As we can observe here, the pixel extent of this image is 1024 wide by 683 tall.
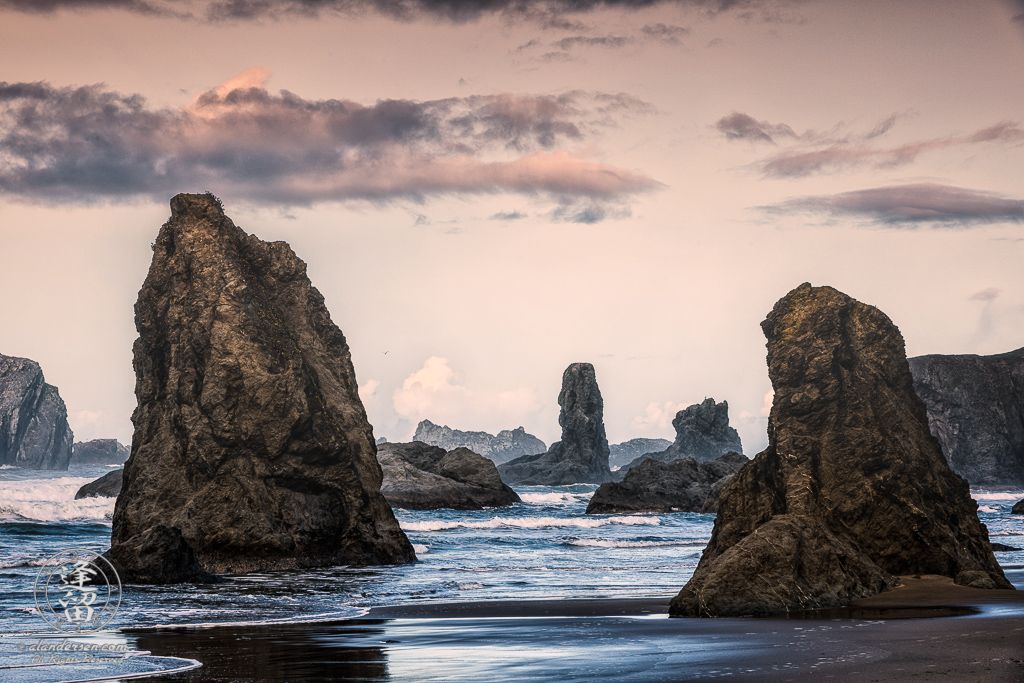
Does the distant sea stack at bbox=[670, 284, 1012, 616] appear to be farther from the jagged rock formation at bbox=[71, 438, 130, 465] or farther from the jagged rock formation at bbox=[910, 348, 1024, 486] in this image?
the jagged rock formation at bbox=[71, 438, 130, 465]

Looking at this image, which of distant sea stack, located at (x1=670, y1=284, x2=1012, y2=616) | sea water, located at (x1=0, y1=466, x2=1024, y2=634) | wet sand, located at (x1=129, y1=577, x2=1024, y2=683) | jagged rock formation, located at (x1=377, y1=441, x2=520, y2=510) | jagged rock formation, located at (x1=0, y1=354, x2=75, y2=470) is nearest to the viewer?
wet sand, located at (x1=129, y1=577, x2=1024, y2=683)

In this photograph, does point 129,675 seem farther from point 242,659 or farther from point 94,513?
point 94,513

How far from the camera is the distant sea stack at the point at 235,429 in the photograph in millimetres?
23125

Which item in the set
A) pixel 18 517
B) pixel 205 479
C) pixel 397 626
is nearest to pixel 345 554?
pixel 205 479

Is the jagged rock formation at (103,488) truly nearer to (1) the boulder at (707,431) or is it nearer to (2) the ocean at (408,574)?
(2) the ocean at (408,574)

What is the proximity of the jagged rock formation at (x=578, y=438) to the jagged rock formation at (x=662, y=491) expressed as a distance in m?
58.6

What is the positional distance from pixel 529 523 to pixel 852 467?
36.0 meters

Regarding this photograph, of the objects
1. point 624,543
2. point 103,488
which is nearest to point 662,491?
point 624,543

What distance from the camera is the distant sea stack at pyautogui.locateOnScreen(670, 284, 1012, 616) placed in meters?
15.4

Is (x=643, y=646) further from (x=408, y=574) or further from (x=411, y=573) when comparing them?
(x=411, y=573)

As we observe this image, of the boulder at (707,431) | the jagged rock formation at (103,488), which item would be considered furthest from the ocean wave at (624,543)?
the boulder at (707,431)

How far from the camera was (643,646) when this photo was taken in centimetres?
916

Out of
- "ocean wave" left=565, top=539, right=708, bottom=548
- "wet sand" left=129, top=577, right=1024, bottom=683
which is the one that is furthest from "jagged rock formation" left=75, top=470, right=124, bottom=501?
"wet sand" left=129, top=577, right=1024, bottom=683

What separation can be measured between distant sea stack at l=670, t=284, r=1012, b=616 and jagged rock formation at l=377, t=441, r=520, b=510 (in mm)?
45648
